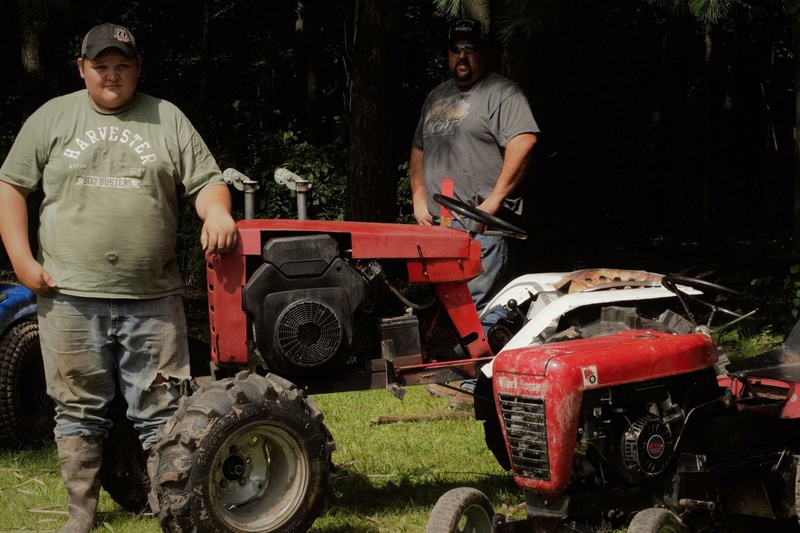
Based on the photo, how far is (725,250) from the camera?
596 inches

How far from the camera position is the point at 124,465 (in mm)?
4629

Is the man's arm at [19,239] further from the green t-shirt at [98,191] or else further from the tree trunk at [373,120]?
the tree trunk at [373,120]

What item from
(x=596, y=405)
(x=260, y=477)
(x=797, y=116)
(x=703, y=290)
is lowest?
(x=260, y=477)

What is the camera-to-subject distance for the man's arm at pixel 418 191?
18.6 ft

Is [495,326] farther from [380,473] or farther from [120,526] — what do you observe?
[120,526]

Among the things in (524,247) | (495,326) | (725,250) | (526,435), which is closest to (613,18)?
(725,250)

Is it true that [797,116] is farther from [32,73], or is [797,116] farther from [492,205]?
[32,73]

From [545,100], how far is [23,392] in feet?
16.8

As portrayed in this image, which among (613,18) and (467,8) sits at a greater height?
Result: (613,18)

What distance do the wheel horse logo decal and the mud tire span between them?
6.60ft

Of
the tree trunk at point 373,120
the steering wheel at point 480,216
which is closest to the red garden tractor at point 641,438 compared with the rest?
the steering wheel at point 480,216

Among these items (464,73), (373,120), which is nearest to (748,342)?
(373,120)

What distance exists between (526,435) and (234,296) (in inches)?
51.8

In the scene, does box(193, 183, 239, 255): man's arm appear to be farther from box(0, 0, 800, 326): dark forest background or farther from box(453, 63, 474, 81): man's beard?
box(0, 0, 800, 326): dark forest background
